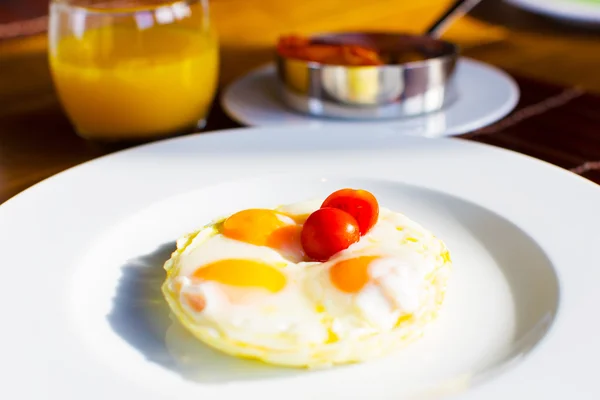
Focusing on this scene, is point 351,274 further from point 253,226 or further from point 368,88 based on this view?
point 368,88

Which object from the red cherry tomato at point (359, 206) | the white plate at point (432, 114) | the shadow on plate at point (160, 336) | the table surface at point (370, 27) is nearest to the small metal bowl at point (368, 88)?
the white plate at point (432, 114)

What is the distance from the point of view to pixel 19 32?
2.50m

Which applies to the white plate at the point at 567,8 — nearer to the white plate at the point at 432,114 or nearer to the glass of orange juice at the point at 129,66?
the white plate at the point at 432,114

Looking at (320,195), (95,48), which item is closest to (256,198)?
(320,195)

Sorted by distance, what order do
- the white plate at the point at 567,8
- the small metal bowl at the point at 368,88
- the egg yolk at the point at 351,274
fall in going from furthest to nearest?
the white plate at the point at 567,8
the small metal bowl at the point at 368,88
the egg yolk at the point at 351,274

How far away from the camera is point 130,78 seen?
5.15 feet

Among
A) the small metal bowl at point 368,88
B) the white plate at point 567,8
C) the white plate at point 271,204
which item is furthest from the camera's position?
the white plate at point 567,8

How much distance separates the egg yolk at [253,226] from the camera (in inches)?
43.9

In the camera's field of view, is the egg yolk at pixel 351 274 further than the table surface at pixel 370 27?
No

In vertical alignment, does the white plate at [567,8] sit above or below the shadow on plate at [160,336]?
above

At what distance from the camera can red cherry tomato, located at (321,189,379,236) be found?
3.69ft

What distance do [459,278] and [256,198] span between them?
0.44m

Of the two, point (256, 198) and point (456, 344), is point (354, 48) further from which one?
point (456, 344)

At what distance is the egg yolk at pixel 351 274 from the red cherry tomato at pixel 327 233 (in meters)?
0.04
